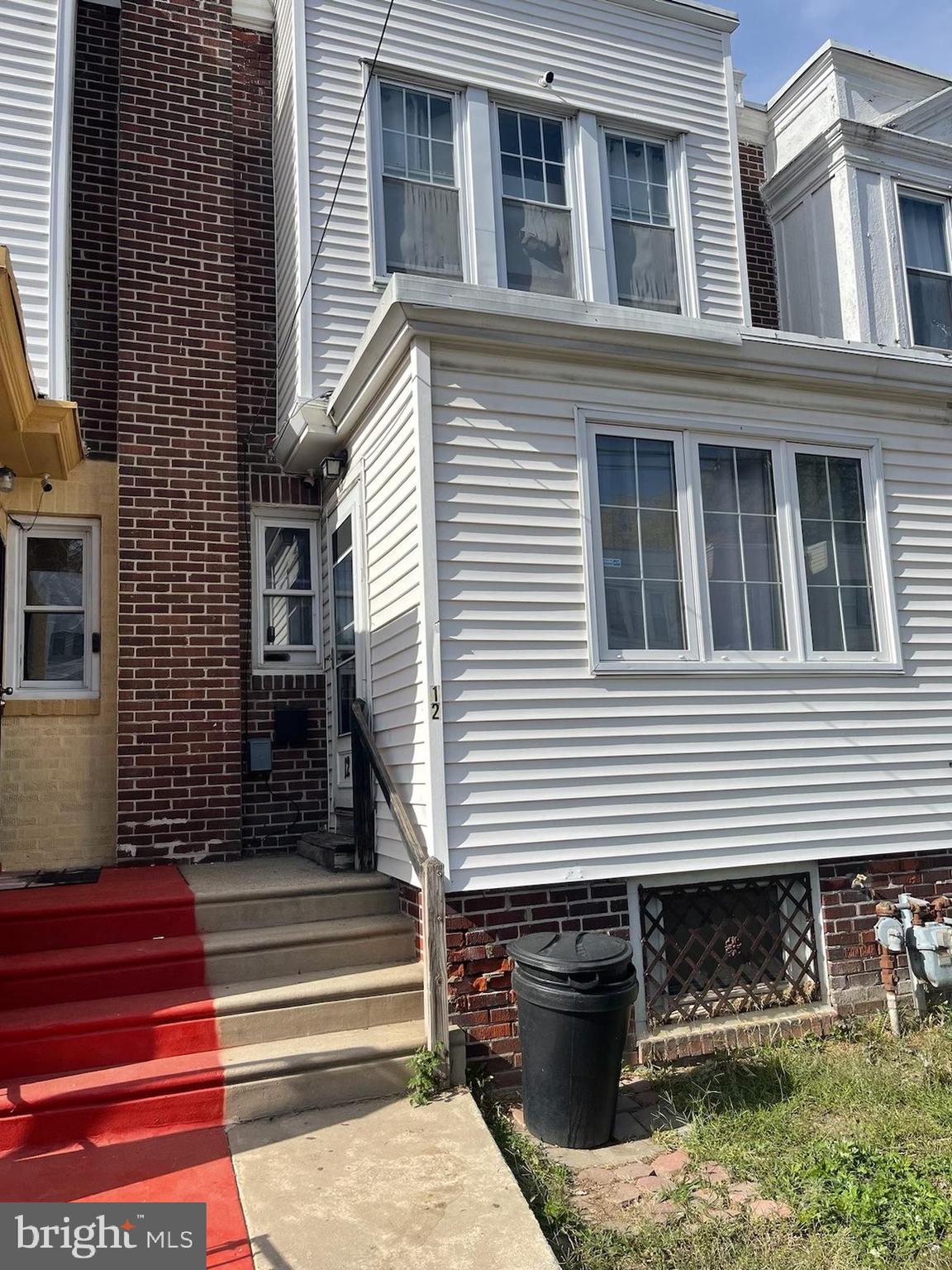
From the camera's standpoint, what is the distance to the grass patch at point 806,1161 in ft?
11.5

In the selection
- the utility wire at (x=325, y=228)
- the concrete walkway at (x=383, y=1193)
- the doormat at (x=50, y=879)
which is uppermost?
the utility wire at (x=325, y=228)

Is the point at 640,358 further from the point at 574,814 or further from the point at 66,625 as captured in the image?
the point at 66,625

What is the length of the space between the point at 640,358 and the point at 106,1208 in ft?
16.0

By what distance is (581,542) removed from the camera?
221 inches

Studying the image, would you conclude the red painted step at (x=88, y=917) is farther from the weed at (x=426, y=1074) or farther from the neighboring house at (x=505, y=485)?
the weed at (x=426, y=1074)

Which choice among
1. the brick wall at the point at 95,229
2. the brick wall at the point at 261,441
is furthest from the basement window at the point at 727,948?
the brick wall at the point at 95,229

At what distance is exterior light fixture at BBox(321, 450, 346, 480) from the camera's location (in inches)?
278

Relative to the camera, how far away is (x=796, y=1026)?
575 cm

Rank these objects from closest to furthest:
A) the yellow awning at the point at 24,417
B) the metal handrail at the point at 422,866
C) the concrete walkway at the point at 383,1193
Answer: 1. the concrete walkway at the point at 383,1193
2. the yellow awning at the point at 24,417
3. the metal handrail at the point at 422,866

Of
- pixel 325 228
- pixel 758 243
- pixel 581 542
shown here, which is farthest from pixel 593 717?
pixel 758 243

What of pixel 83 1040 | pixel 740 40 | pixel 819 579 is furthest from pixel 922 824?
pixel 740 40

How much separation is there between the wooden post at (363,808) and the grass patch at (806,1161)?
1.65 metres

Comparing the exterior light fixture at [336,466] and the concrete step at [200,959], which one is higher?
the exterior light fixture at [336,466]

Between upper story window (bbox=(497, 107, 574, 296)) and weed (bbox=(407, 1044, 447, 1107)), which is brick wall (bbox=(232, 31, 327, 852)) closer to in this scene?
upper story window (bbox=(497, 107, 574, 296))
